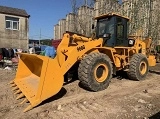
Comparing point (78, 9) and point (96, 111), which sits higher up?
point (78, 9)

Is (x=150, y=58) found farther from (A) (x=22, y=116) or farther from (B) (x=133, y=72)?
(A) (x=22, y=116)

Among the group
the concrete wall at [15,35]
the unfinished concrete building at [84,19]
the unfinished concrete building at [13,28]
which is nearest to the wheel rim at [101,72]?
the unfinished concrete building at [84,19]

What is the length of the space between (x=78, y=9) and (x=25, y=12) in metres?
7.12

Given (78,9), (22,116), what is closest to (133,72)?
(22,116)

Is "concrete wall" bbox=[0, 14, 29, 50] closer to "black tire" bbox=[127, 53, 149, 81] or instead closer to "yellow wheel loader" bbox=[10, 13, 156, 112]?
"yellow wheel loader" bbox=[10, 13, 156, 112]

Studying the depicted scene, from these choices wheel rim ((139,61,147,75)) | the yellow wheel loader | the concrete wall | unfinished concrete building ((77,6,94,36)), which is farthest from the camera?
the concrete wall

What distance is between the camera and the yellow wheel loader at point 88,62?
5.95 metres

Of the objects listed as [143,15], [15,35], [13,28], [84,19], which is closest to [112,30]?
[143,15]

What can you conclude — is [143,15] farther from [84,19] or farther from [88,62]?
[88,62]

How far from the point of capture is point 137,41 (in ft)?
31.6

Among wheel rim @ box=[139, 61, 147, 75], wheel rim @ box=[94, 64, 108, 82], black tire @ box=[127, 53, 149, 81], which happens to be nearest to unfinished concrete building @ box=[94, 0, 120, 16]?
wheel rim @ box=[139, 61, 147, 75]

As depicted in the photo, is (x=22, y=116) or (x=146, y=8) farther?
(x=146, y=8)

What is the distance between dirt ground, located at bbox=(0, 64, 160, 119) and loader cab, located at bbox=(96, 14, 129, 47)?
1.72 metres

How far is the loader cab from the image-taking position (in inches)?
333
